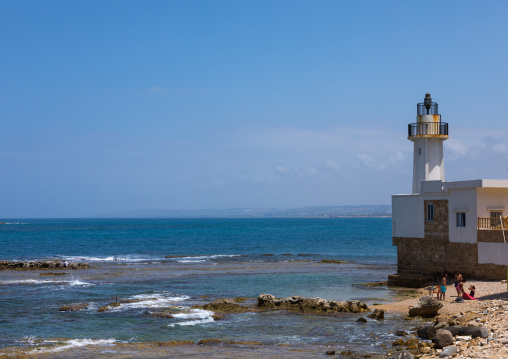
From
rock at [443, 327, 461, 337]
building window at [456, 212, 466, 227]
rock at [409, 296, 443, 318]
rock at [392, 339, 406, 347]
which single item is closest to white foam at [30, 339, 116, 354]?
rock at [392, 339, 406, 347]

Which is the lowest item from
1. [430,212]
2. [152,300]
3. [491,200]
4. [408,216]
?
[152,300]

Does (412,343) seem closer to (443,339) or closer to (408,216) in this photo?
(443,339)

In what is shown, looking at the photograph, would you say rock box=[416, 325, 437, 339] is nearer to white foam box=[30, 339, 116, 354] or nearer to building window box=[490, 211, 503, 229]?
white foam box=[30, 339, 116, 354]

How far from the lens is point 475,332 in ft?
59.3

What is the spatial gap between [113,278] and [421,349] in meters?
27.7

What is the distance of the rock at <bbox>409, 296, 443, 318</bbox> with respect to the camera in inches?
923

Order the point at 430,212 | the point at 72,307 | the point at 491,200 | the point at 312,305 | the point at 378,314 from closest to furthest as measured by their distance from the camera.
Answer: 1. the point at 378,314
2. the point at 312,305
3. the point at 72,307
4. the point at 491,200
5. the point at 430,212

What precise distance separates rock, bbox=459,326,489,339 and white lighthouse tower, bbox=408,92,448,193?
1830 centimetres

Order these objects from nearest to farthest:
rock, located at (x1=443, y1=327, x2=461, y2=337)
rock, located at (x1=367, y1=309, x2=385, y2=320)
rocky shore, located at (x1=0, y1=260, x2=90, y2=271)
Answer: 1. rock, located at (x1=443, y1=327, x2=461, y2=337)
2. rock, located at (x1=367, y1=309, x2=385, y2=320)
3. rocky shore, located at (x1=0, y1=260, x2=90, y2=271)

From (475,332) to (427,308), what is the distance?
18.0 ft

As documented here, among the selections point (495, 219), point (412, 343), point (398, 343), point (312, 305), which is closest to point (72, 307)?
point (312, 305)

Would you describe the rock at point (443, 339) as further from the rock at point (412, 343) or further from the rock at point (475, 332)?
the rock at point (412, 343)

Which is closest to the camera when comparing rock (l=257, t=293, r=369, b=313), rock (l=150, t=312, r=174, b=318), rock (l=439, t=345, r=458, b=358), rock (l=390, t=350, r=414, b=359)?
rock (l=439, t=345, r=458, b=358)

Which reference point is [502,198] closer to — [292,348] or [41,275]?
[292,348]
